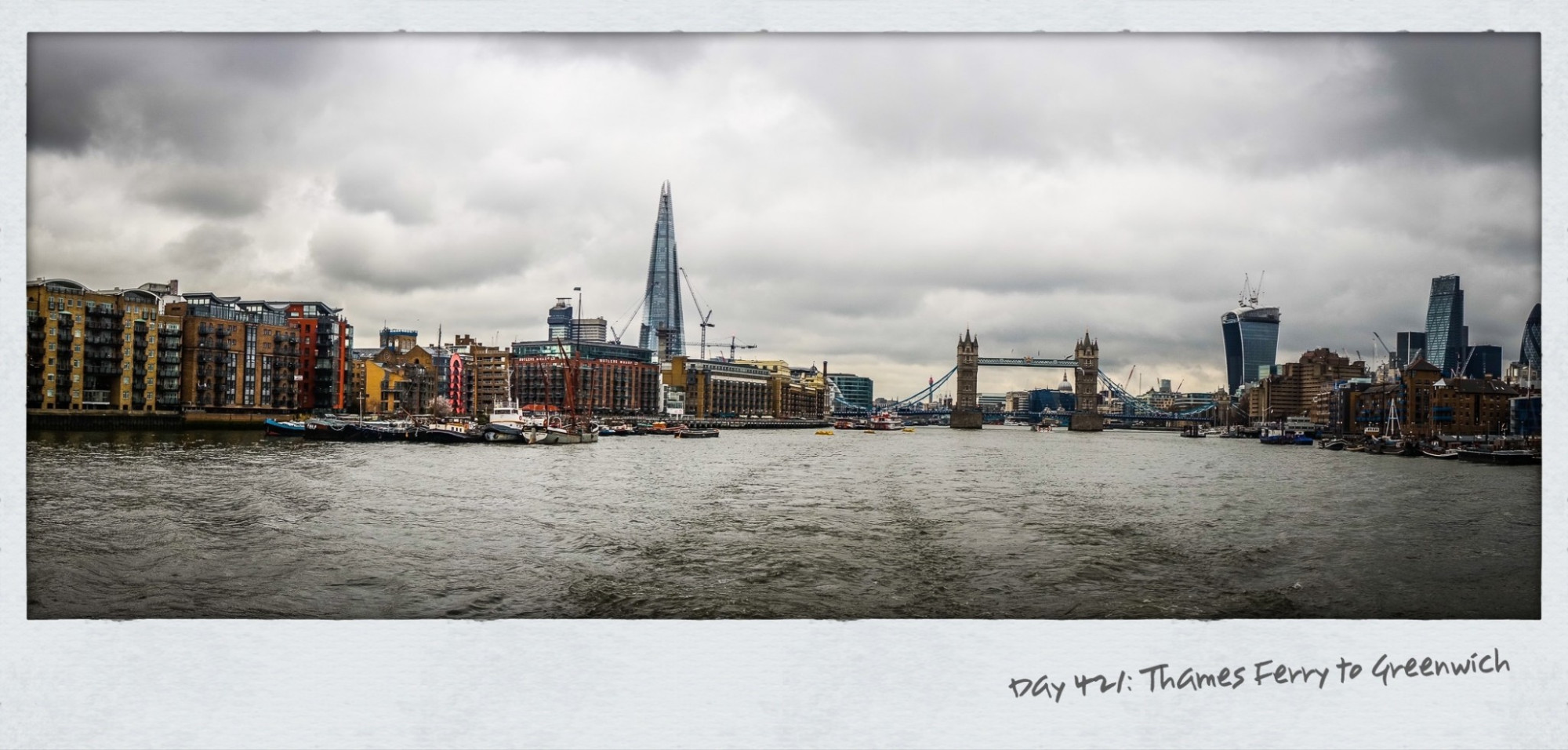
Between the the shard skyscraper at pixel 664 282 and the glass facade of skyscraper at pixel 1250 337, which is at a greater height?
the the shard skyscraper at pixel 664 282

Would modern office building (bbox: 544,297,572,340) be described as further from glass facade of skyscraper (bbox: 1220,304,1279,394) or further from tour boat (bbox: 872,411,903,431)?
tour boat (bbox: 872,411,903,431)

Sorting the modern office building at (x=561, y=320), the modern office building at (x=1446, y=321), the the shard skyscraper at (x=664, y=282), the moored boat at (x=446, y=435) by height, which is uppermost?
the the shard skyscraper at (x=664, y=282)

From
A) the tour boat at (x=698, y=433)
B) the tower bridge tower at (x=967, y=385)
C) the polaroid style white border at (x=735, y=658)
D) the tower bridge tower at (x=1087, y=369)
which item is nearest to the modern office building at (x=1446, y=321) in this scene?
the polaroid style white border at (x=735, y=658)

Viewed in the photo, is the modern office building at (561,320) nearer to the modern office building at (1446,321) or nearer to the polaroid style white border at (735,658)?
the polaroid style white border at (735,658)

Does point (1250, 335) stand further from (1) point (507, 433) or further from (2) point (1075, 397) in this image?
(1) point (507, 433)

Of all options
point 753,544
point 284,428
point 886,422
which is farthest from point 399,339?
point 886,422

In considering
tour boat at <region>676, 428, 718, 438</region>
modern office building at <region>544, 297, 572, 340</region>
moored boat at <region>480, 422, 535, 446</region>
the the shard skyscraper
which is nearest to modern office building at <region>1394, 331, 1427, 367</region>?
the the shard skyscraper
